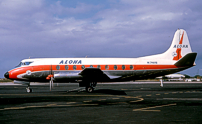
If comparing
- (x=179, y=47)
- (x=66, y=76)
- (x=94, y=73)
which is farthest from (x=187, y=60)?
(x=66, y=76)

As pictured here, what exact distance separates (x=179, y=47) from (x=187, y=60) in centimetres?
288

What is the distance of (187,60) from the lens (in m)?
25.6

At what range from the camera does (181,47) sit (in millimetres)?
27781

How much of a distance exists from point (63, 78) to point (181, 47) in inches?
665

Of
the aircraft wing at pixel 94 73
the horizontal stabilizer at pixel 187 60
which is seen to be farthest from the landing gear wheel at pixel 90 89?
the horizontal stabilizer at pixel 187 60

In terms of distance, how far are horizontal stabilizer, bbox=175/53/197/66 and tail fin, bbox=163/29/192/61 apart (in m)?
1.46

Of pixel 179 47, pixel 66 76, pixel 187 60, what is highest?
pixel 179 47

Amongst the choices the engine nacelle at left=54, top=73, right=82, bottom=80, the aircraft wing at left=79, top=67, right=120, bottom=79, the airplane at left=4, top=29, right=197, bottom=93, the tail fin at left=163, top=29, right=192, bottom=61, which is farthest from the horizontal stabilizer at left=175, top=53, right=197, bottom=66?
the engine nacelle at left=54, top=73, right=82, bottom=80

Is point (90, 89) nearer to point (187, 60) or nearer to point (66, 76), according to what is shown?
point (66, 76)

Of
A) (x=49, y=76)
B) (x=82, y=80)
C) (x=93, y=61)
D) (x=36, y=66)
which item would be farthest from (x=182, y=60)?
(x=36, y=66)

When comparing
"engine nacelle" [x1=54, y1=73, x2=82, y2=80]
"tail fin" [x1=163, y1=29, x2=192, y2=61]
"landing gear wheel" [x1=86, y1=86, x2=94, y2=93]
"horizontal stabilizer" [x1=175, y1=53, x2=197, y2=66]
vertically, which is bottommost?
"landing gear wheel" [x1=86, y1=86, x2=94, y2=93]

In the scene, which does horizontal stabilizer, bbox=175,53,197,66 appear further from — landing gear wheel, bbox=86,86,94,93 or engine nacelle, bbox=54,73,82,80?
engine nacelle, bbox=54,73,82,80

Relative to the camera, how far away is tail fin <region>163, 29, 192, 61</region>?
27.6 m

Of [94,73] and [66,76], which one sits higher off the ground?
[94,73]
